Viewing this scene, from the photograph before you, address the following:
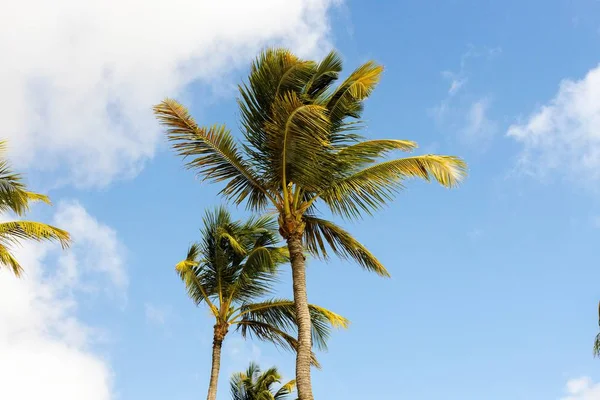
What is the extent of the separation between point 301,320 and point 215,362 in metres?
6.10

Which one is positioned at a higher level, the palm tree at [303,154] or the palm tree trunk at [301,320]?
the palm tree at [303,154]

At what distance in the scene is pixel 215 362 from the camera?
53.9 ft

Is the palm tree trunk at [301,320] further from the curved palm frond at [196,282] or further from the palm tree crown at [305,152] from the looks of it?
the curved palm frond at [196,282]

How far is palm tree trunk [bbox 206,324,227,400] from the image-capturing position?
16.1 m

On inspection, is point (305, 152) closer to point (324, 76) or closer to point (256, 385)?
point (324, 76)

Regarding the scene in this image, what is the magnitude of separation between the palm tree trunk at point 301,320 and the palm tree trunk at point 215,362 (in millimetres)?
5682

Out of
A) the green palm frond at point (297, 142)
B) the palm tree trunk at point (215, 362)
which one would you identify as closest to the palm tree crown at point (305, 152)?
the green palm frond at point (297, 142)

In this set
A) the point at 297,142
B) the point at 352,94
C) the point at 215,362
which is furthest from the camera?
the point at 215,362

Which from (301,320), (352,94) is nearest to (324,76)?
(352,94)

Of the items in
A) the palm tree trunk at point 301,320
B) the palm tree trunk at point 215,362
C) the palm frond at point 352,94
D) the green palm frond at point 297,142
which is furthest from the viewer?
the palm tree trunk at point 215,362

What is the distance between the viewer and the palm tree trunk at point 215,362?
52.9 ft

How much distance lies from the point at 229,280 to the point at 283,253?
161 centimetres

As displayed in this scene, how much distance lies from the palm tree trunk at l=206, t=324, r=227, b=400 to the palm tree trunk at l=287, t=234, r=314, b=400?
5682 millimetres

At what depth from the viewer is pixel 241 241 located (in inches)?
674
